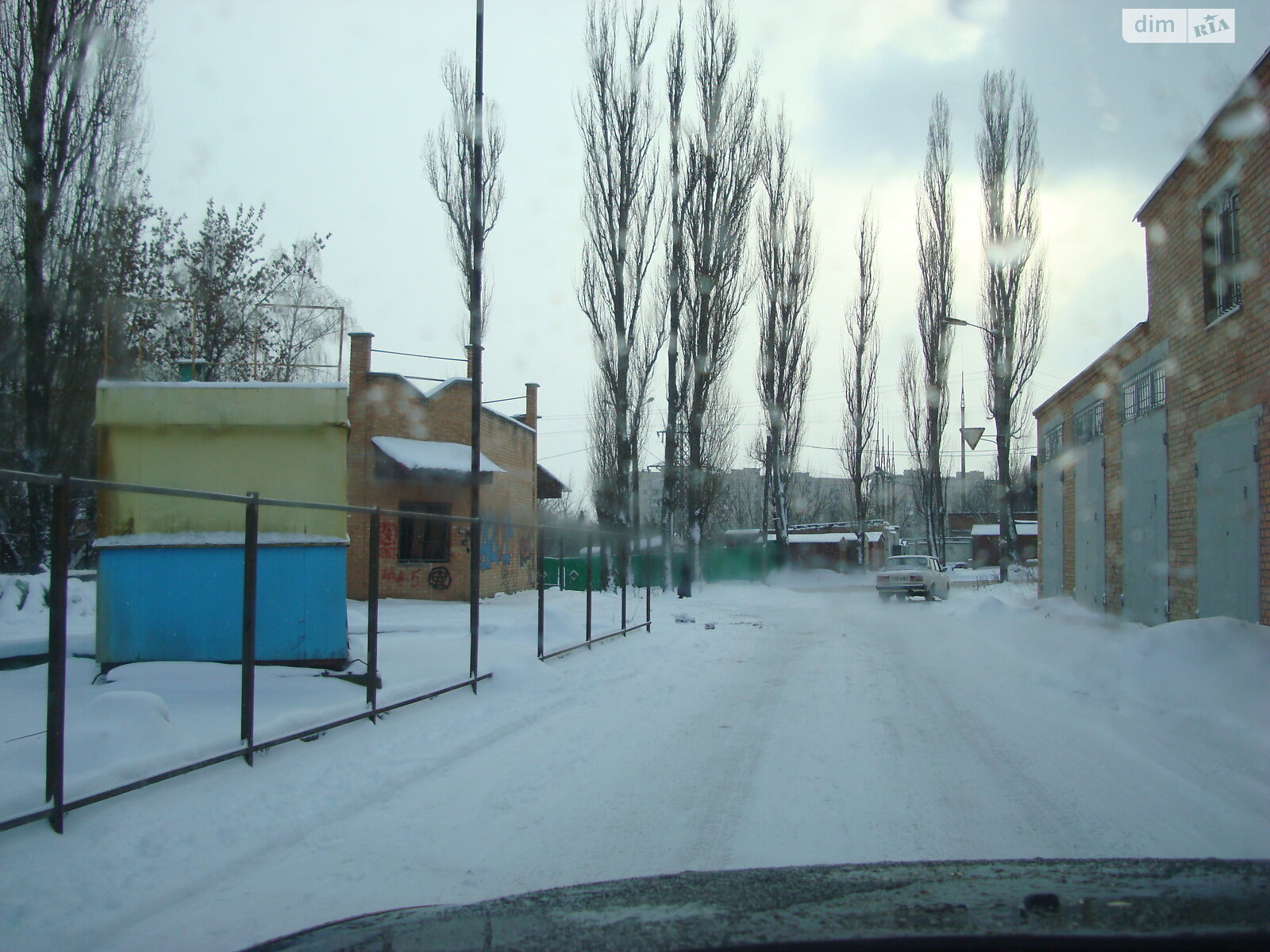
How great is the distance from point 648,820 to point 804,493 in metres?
90.7

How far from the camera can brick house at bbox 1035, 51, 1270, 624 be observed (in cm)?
1062

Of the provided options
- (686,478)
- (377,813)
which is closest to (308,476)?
(377,813)

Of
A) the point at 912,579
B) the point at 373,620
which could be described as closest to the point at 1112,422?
the point at 912,579

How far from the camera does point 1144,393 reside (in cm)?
1537

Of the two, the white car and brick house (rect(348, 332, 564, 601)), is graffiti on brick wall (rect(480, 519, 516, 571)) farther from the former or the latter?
the white car

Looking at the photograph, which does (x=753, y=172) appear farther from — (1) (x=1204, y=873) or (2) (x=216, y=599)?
(1) (x=1204, y=873)

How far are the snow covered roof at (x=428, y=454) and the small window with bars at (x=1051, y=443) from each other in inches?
523

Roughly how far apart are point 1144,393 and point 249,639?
47.2ft

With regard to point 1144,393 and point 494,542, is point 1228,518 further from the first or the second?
point 494,542

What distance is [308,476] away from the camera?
405 inches

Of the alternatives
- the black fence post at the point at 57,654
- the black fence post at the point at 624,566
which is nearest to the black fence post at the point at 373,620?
the black fence post at the point at 57,654

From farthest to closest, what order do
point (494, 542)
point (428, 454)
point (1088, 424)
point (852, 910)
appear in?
point (428, 454)
point (1088, 424)
point (494, 542)
point (852, 910)

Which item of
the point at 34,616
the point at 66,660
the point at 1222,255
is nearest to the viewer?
the point at 66,660

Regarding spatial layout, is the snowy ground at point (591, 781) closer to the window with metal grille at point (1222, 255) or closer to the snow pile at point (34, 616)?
the snow pile at point (34, 616)
